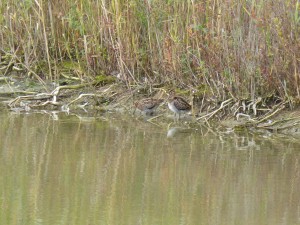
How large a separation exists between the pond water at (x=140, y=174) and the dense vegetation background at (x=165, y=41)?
1.90ft

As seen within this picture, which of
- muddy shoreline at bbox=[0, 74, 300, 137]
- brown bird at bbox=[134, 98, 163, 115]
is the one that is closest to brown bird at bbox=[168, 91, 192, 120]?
muddy shoreline at bbox=[0, 74, 300, 137]

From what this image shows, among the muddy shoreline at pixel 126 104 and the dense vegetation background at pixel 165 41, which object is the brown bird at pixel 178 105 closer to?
the muddy shoreline at pixel 126 104

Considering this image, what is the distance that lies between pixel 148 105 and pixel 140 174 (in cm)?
256

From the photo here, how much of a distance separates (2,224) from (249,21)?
396 cm

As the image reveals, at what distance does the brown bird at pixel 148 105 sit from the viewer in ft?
28.6

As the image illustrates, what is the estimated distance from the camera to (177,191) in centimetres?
569

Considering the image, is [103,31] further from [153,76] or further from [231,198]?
[231,198]

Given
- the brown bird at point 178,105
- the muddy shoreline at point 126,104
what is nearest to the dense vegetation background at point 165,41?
the muddy shoreline at point 126,104

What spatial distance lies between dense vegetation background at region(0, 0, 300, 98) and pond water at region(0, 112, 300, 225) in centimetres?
58

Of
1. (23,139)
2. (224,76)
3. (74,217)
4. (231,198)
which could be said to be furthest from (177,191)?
(224,76)

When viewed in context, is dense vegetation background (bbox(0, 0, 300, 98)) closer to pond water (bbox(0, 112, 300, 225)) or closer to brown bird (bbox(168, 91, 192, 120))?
brown bird (bbox(168, 91, 192, 120))

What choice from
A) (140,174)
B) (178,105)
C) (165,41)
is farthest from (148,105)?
(140,174)

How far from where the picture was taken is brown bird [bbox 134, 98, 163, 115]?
873cm

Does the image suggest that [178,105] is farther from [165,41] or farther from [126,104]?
[126,104]
